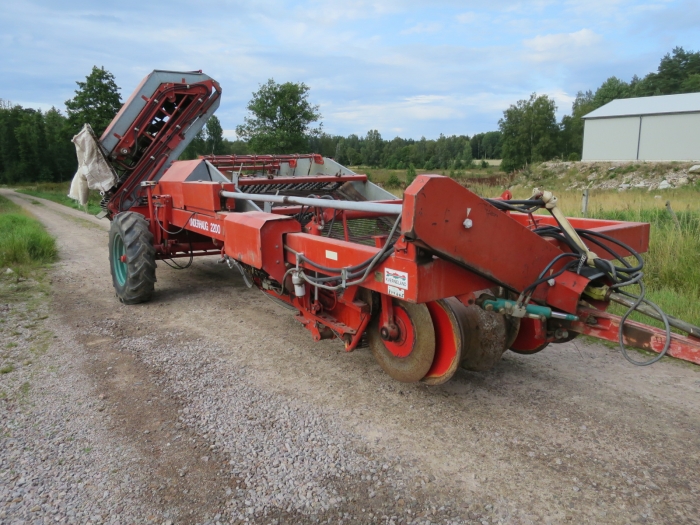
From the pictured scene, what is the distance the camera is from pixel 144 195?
7.15 m

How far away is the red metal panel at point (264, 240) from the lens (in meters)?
3.78

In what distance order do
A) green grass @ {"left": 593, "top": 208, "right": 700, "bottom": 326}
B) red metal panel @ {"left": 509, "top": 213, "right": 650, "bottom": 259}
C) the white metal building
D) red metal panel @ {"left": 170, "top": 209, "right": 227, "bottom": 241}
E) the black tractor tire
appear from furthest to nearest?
the white metal building
the black tractor tire
green grass @ {"left": 593, "top": 208, "right": 700, "bottom": 326}
red metal panel @ {"left": 170, "top": 209, "right": 227, "bottom": 241}
red metal panel @ {"left": 509, "top": 213, "right": 650, "bottom": 259}

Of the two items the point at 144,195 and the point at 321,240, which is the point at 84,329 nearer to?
the point at 144,195

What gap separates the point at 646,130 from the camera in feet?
117

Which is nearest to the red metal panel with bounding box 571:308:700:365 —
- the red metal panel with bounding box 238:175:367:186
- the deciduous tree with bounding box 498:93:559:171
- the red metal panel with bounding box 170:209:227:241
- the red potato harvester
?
the red potato harvester

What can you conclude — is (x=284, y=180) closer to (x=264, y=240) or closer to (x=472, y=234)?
(x=264, y=240)

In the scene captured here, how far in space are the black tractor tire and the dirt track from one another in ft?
2.12

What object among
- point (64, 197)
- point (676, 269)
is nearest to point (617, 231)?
point (676, 269)

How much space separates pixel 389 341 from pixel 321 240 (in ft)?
2.79

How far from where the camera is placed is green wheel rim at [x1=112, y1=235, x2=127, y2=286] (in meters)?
6.24

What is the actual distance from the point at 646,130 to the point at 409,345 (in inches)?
1561

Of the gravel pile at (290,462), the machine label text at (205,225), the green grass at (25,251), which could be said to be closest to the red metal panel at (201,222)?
the machine label text at (205,225)

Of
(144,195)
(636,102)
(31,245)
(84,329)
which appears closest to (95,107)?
(31,245)

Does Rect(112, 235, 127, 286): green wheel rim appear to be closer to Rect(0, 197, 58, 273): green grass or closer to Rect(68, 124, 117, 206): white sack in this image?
Rect(68, 124, 117, 206): white sack
